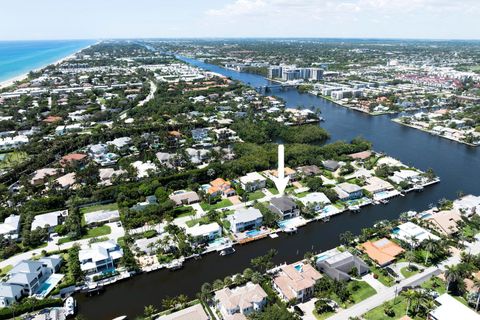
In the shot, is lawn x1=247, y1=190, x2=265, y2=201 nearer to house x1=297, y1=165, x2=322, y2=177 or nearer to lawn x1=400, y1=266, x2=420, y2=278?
house x1=297, y1=165, x2=322, y2=177

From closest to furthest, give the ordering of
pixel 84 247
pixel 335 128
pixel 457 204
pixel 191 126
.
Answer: pixel 84 247, pixel 457 204, pixel 191 126, pixel 335 128

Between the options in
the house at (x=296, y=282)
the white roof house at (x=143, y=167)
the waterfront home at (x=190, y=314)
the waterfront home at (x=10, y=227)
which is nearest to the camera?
the waterfront home at (x=190, y=314)

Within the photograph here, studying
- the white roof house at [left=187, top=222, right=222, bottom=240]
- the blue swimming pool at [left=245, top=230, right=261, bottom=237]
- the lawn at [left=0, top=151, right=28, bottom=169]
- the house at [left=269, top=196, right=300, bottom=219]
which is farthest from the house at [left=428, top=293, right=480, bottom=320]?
the lawn at [left=0, top=151, right=28, bottom=169]

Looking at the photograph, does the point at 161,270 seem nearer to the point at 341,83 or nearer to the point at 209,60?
the point at 341,83

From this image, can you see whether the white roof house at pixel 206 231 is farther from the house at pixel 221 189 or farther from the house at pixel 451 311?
the house at pixel 451 311

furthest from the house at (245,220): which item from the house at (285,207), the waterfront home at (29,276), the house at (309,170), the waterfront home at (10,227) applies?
the waterfront home at (10,227)

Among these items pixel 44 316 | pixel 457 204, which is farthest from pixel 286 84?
pixel 44 316

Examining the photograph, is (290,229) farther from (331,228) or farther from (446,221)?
(446,221)
